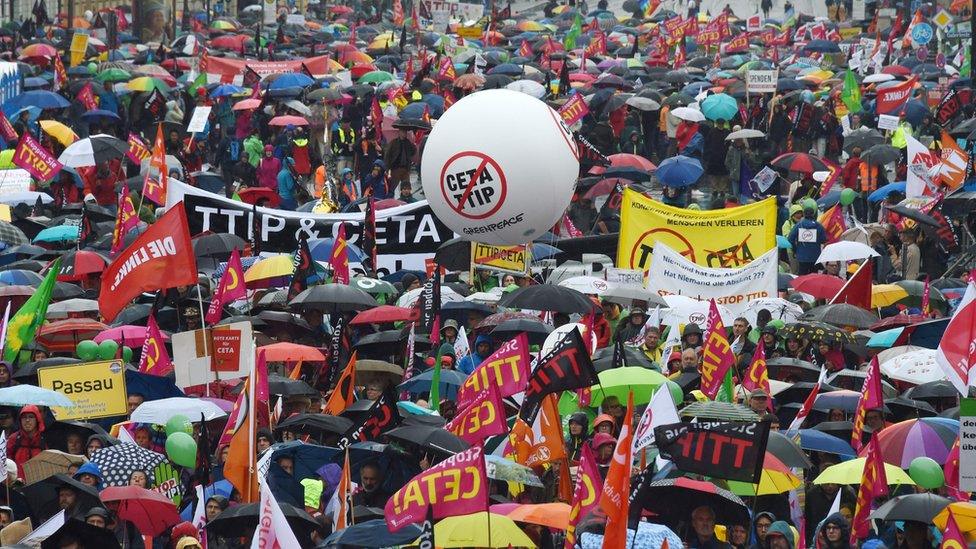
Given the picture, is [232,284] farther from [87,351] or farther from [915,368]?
A: [915,368]

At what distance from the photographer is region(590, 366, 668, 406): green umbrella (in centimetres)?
1294

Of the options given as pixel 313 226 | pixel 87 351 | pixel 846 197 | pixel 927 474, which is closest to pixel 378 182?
pixel 313 226

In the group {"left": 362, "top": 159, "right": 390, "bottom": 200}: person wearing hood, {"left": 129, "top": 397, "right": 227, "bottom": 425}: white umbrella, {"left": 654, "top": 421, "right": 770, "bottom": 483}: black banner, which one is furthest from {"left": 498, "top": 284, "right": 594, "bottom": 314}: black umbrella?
{"left": 362, "top": 159, "right": 390, "bottom": 200}: person wearing hood

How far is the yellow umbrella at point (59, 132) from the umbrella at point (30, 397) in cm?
1460

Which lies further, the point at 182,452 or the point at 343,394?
the point at 343,394

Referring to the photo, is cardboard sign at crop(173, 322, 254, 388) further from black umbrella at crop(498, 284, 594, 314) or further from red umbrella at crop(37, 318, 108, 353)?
black umbrella at crop(498, 284, 594, 314)

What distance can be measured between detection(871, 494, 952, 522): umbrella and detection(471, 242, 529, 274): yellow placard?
22.3 ft

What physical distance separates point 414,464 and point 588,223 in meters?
11.5

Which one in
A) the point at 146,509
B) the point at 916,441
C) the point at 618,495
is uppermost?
the point at 618,495

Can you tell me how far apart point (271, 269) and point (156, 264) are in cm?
325

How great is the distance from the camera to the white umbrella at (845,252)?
60.6 ft

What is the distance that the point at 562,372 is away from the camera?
1161 cm

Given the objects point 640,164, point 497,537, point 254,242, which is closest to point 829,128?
point 640,164

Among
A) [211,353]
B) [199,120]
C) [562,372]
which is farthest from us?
[199,120]
